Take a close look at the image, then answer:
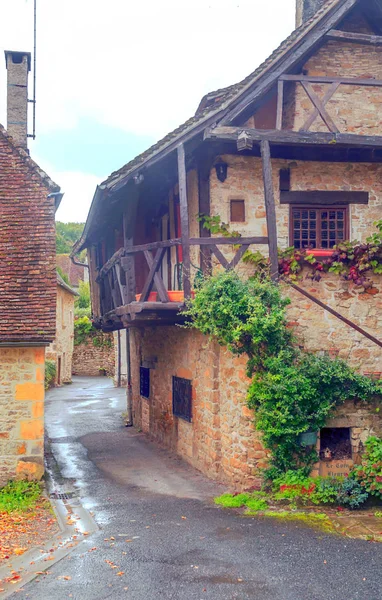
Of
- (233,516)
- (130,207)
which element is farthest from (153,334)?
(233,516)

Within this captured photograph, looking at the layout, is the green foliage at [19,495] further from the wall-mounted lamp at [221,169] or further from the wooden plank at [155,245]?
the wall-mounted lamp at [221,169]

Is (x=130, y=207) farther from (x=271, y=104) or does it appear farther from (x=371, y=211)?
(x=371, y=211)

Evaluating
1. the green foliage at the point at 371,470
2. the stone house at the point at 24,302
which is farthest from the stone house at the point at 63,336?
the green foliage at the point at 371,470

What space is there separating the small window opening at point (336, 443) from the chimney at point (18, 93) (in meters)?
9.71

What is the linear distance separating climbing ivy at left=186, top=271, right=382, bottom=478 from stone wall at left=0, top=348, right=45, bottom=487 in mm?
3403

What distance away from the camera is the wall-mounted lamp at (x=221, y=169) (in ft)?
37.1

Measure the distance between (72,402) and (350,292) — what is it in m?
17.9

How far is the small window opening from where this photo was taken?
10250 millimetres

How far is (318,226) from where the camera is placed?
1181cm

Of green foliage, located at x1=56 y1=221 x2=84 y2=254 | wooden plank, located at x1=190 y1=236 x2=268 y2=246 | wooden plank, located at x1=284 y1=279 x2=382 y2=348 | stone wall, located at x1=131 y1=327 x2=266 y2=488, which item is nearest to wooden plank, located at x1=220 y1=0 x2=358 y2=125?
wooden plank, located at x1=190 y1=236 x2=268 y2=246

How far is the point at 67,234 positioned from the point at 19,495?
6654 cm

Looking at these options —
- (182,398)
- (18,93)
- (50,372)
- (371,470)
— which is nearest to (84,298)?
(50,372)

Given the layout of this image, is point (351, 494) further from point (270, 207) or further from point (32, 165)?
point (32, 165)

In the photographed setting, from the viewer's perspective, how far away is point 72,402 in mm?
26453
